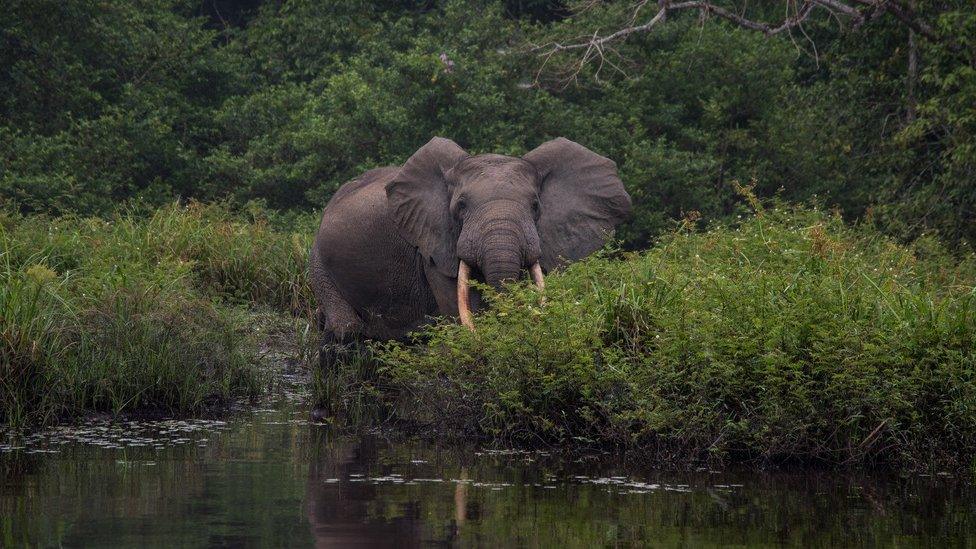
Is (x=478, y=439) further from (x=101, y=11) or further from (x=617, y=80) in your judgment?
(x=101, y=11)

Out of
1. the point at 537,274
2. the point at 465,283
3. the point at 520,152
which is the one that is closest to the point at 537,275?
the point at 537,274

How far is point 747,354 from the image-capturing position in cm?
841

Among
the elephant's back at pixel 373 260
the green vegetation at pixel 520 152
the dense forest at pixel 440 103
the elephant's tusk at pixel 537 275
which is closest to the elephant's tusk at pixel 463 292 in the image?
the elephant's tusk at pixel 537 275

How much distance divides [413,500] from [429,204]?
4584 millimetres

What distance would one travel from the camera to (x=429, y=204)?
1133 centimetres

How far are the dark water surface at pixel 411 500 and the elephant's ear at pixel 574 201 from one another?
2574mm

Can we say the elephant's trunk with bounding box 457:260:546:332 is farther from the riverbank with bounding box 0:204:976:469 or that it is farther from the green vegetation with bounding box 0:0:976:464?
the green vegetation with bounding box 0:0:976:464

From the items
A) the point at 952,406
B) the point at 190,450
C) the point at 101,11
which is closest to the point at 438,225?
the point at 190,450

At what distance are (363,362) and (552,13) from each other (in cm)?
1706

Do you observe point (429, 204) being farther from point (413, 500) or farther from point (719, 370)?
point (413, 500)

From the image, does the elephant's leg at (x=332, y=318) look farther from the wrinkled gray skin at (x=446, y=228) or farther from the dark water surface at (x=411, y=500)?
the dark water surface at (x=411, y=500)

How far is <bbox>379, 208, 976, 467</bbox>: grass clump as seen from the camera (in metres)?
8.20

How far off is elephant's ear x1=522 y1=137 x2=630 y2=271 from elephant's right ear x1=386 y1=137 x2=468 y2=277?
64cm

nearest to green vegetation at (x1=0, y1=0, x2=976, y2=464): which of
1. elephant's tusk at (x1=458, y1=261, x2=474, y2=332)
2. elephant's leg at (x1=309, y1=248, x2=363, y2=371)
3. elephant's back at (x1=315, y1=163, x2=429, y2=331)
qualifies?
elephant's tusk at (x1=458, y1=261, x2=474, y2=332)
